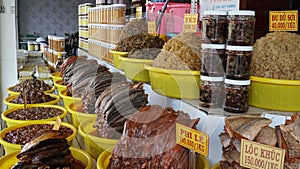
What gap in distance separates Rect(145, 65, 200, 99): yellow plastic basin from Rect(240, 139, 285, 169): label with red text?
30cm

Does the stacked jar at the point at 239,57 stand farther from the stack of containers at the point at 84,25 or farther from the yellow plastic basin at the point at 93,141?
the stack of containers at the point at 84,25

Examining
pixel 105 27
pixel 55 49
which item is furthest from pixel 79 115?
pixel 55 49

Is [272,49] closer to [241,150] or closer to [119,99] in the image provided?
[241,150]

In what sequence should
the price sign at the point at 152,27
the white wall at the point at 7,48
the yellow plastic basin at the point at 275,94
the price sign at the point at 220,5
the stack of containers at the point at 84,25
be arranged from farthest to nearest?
the white wall at the point at 7,48
the stack of containers at the point at 84,25
the price sign at the point at 220,5
the price sign at the point at 152,27
the yellow plastic basin at the point at 275,94

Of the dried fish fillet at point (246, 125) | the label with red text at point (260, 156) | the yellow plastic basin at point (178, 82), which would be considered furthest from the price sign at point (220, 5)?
the label with red text at point (260, 156)

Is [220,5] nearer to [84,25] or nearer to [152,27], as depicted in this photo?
[152,27]

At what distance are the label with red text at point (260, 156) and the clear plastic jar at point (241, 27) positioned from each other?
29 centimetres

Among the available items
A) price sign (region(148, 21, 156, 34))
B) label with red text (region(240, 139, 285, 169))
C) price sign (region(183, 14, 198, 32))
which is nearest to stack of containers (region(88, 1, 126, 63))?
price sign (region(148, 21, 156, 34))

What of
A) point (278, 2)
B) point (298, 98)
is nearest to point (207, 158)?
point (298, 98)

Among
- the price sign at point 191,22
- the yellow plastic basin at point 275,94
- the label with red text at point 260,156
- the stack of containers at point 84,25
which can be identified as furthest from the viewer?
the stack of containers at point 84,25

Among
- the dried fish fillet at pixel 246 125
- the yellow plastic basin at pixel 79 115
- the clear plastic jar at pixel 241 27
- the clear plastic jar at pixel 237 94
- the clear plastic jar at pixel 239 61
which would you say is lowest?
the yellow plastic basin at pixel 79 115

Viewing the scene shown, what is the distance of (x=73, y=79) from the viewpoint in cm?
182

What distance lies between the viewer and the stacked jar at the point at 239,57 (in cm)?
90

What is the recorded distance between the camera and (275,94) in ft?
2.98
